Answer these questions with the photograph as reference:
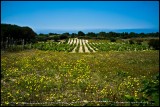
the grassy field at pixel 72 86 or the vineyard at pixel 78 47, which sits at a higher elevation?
the vineyard at pixel 78 47

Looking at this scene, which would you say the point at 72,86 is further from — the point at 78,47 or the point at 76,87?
the point at 78,47

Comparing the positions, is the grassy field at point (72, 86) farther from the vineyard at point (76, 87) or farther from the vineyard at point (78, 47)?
the vineyard at point (78, 47)

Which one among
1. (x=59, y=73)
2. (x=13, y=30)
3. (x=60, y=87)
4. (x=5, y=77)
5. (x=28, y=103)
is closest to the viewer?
(x=28, y=103)

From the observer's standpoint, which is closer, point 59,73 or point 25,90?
point 25,90

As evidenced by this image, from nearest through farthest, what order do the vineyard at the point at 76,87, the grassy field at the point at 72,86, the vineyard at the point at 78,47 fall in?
the vineyard at the point at 76,87, the grassy field at the point at 72,86, the vineyard at the point at 78,47

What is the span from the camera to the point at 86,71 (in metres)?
20.7

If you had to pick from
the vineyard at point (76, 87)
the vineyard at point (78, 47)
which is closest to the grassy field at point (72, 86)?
the vineyard at point (76, 87)

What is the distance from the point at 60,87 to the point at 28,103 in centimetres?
418

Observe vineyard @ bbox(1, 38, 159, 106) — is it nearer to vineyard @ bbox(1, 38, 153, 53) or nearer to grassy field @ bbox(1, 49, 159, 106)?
grassy field @ bbox(1, 49, 159, 106)

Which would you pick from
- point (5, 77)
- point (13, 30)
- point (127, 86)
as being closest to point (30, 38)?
point (13, 30)

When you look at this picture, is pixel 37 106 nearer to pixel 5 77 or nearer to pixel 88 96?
pixel 88 96

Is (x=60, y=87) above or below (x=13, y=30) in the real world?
below

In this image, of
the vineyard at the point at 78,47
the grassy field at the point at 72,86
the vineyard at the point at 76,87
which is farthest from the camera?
the vineyard at the point at 78,47

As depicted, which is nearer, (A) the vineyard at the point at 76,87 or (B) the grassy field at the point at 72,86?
(A) the vineyard at the point at 76,87
